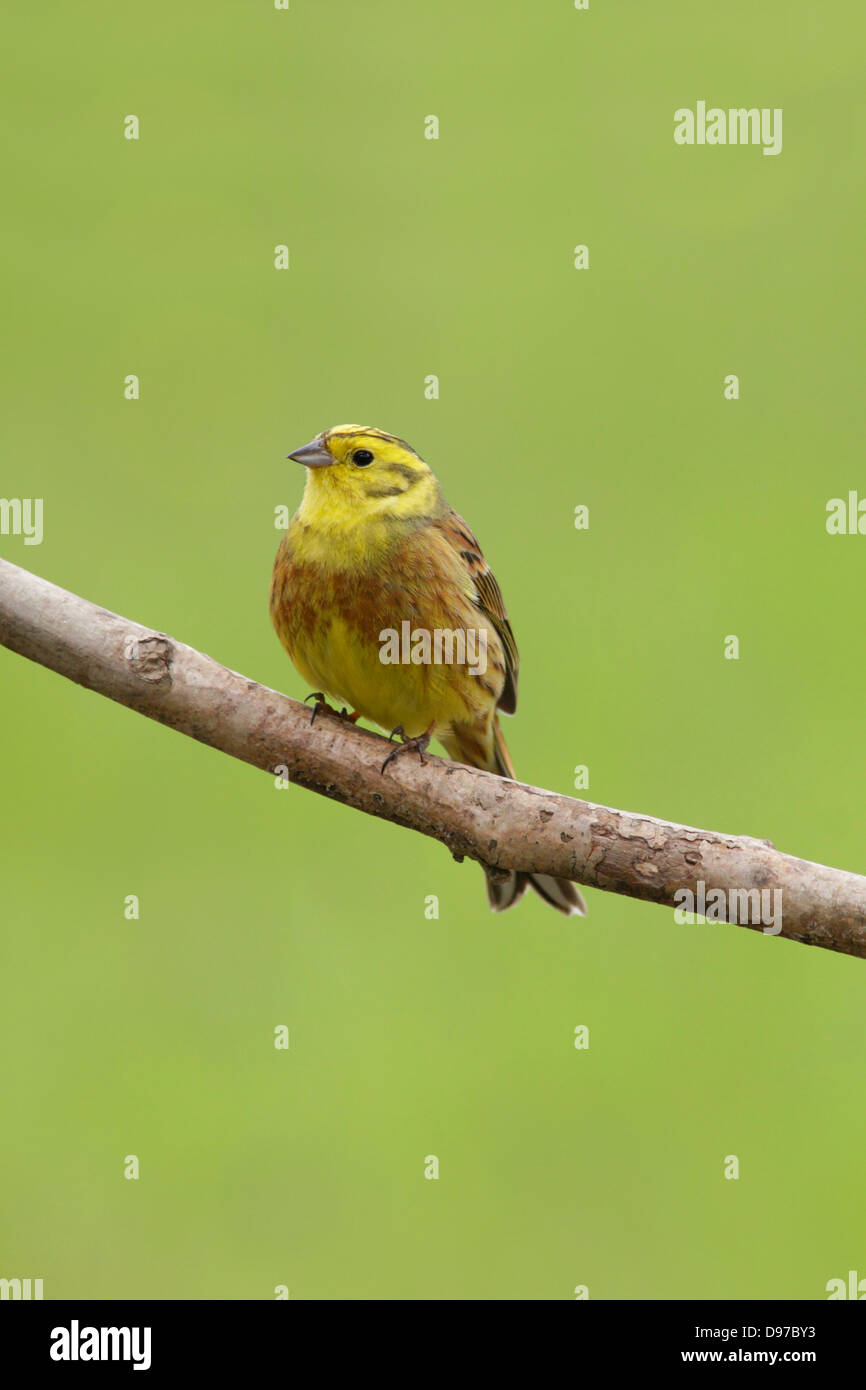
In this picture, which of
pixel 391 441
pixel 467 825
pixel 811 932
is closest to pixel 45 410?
pixel 391 441

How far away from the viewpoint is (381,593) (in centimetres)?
443

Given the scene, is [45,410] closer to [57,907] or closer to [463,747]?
[57,907]

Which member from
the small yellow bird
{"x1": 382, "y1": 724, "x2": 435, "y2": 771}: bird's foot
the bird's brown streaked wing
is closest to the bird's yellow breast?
the small yellow bird

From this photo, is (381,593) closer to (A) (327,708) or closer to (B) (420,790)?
(A) (327,708)

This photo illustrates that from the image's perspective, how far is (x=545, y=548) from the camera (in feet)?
25.7

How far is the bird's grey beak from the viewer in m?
4.48

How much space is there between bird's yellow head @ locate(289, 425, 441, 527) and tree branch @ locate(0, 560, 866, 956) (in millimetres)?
670

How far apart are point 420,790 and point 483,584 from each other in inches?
40.7

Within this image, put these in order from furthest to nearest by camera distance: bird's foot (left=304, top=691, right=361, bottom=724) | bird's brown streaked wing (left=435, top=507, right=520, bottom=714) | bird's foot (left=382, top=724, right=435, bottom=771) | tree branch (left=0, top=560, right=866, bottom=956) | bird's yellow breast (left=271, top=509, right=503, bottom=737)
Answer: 1. bird's brown streaked wing (left=435, top=507, right=520, bottom=714)
2. bird's yellow breast (left=271, top=509, right=503, bottom=737)
3. bird's foot (left=304, top=691, right=361, bottom=724)
4. bird's foot (left=382, top=724, right=435, bottom=771)
5. tree branch (left=0, top=560, right=866, bottom=956)

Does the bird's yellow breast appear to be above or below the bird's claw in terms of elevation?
above

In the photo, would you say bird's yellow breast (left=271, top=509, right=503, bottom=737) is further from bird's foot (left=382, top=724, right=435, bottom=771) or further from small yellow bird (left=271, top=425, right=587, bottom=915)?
bird's foot (left=382, top=724, right=435, bottom=771)

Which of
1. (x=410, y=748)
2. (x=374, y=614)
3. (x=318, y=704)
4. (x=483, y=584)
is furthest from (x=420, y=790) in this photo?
(x=483, y=584)

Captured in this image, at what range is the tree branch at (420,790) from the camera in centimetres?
364

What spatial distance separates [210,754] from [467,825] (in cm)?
421
